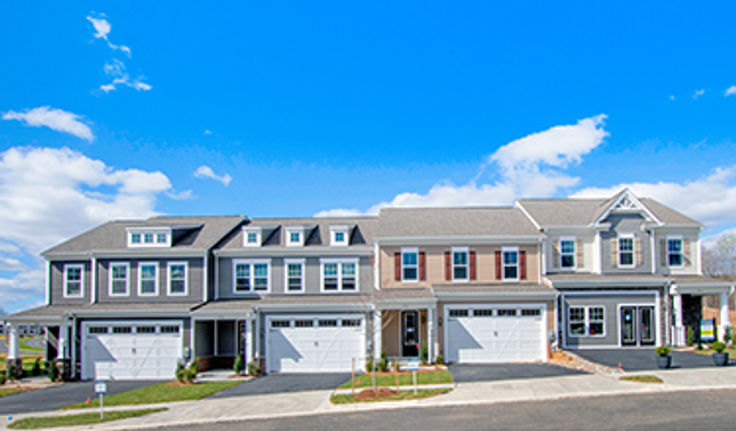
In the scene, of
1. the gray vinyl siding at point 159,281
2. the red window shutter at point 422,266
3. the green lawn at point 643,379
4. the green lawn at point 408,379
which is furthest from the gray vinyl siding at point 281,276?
the green lawn at point 643,379

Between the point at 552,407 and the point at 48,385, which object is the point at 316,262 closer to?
the point at 48,385

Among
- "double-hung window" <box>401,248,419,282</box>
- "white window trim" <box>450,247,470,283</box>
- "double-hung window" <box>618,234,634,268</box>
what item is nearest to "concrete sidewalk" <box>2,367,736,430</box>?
"white window trim" <box>450,247,470,283</box>

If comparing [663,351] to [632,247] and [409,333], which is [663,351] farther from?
[409,333]

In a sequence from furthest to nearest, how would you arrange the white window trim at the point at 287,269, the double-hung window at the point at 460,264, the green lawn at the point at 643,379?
the white window trim at the point at 287,269
the double-hung window at the point at 460,264
the green lawn at the point at 643,379

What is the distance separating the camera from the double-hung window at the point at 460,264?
27688 mm

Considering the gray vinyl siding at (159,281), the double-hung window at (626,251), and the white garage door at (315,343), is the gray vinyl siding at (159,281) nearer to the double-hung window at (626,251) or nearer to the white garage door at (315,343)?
the white garage door at (315,343)

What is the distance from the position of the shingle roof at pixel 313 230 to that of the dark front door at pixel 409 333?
14.6 ft

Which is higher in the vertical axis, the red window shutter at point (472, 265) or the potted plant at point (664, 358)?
the red window shutter at point (472, 265)

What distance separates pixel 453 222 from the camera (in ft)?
97.2

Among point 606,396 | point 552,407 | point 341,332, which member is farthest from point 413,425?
point 341,332

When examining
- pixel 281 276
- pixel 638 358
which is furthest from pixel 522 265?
pixel 281 276

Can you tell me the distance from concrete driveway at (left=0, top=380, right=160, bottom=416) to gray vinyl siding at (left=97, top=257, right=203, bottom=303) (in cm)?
415

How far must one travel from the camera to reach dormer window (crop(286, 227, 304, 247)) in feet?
96.5

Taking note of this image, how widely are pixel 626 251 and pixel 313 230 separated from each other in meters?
16.2
